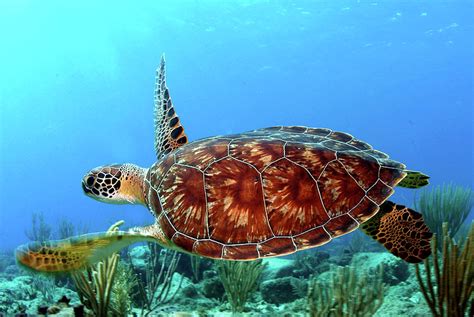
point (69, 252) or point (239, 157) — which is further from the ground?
point (239, 157)

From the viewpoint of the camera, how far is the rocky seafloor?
3869 millimetres

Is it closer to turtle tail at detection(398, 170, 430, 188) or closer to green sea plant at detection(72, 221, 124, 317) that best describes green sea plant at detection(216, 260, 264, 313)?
green sea plant at detection(72, 221, 124, 317)

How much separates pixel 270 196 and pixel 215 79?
2397 inches

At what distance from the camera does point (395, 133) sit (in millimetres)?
85625

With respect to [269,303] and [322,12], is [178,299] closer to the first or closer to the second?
[269,303]

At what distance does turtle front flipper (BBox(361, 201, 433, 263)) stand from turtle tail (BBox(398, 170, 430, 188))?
37cm

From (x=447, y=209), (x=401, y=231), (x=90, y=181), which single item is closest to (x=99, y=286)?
(x=90, y=181)

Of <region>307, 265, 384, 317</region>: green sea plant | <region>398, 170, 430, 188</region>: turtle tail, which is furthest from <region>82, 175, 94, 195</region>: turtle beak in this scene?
<region>398, 170, 430, 188</region>: turtle tail

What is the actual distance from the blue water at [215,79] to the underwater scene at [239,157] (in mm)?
397

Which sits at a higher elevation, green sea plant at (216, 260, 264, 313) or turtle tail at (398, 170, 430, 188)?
turtle tail at (398, 170, 430, 188)

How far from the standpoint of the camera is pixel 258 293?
19.4 ft

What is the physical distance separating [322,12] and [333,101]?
3745 centimetres

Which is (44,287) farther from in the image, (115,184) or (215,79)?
(215,79)

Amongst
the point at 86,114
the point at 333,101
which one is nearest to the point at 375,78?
the point at 333,101
